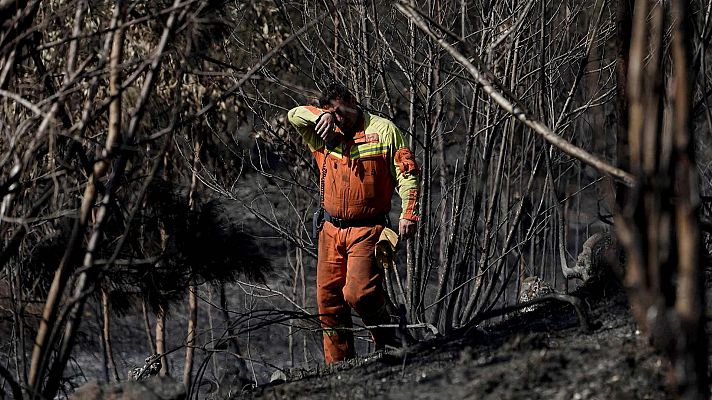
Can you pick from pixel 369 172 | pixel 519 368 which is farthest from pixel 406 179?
pixel 519 368

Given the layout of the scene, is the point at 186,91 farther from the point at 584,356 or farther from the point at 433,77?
the point at 584,356

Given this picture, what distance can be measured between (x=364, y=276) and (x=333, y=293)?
35cm

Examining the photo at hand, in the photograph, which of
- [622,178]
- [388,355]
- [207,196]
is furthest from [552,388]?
[207,196]

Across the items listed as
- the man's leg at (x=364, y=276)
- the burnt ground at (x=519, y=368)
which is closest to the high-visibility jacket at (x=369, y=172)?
the man's leg at (x=364, y=276)

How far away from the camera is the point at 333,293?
22.4 ft

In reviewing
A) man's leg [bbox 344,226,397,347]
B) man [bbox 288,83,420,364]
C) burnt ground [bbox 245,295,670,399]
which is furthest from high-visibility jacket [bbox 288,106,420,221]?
burnt ground [bbox 245,295,670,399]

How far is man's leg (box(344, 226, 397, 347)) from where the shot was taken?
6539 millimetres

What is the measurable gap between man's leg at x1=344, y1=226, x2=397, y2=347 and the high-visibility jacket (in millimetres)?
126

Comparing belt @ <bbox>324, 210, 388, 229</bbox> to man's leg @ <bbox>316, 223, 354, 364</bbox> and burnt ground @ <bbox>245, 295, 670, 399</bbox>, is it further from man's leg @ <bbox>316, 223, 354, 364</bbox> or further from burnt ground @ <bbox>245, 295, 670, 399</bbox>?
burnt ground @ <bbox>245, 295, 670, 399</bbox>

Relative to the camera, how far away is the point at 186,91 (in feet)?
35.3

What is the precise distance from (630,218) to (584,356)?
1.91 metres

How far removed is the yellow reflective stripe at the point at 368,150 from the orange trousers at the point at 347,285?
17.4 inches

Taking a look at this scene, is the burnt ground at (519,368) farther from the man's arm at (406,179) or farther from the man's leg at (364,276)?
the man's arm at (406,179)

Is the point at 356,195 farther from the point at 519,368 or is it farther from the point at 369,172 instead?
the point at 519,368
